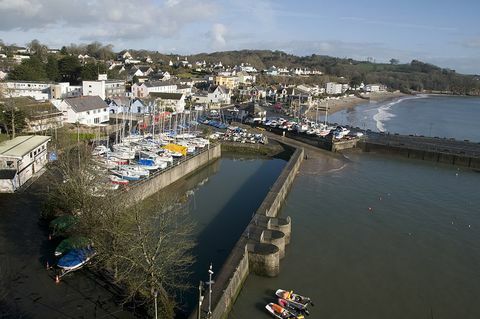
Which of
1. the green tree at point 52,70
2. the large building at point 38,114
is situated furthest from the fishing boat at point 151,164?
the green tree at point 52,70

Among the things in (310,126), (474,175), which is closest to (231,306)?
(474,175)

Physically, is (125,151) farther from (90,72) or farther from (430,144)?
(90,72)

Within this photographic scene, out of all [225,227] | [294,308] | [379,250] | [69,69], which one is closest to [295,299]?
[294,308]

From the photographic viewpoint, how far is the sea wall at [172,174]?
62.7 ft

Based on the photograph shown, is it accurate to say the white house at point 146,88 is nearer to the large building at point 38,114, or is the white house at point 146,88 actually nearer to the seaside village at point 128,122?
the seaside village at point 128,122

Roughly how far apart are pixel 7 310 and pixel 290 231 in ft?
33.1

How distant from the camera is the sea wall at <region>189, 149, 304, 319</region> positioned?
11000 millimetres

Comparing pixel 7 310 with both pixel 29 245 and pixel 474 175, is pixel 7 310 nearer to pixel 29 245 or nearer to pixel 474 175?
pixel 29 245

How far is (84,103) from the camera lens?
33.5 metres

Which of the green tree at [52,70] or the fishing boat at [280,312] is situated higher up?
the green tree at [52,70]

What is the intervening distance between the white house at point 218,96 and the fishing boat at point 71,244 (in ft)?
144

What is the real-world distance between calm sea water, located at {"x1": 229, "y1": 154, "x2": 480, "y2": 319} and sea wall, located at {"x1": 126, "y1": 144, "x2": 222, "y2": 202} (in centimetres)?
692

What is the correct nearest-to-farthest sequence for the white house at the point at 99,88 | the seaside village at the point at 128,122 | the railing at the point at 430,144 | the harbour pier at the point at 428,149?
the seaside village at the point at 128,122 < the harbour pier at the point at 428,149 < the railing at the point at 430,144 < the white house at the point at 99,88

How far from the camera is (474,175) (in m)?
28.7
